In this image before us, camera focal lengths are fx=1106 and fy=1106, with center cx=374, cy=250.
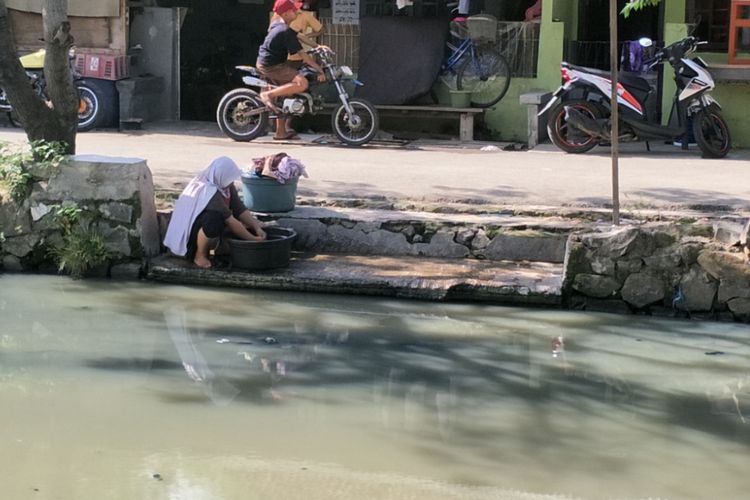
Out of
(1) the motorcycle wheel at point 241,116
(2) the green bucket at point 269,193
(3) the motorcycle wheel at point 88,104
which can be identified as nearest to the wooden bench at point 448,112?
(1) the motorcycle wheel at point 241,116

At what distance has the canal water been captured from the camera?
4.98 m

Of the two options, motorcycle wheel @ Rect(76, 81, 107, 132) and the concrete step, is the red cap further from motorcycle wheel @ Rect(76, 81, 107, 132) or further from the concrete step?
the concrete step

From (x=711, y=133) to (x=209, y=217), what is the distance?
6.15m

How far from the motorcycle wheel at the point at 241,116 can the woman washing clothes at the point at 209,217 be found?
14.1 ft

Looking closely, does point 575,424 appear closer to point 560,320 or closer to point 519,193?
point 560,320

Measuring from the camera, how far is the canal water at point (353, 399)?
4.98 m

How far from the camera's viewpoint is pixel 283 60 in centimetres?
1247

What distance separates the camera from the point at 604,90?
1170cm

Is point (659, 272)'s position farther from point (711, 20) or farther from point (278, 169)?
point (711, 20)

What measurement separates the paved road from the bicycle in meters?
0.88

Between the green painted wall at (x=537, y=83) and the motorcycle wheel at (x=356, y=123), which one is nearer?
the motorcycle wheel at (x=356, y=123)

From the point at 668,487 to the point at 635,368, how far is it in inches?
68.1

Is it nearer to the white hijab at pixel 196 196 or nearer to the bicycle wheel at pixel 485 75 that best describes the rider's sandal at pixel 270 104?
the bicycle wheel at pixel 485 75

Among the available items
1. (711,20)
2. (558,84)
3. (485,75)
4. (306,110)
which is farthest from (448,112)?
(711,20)
